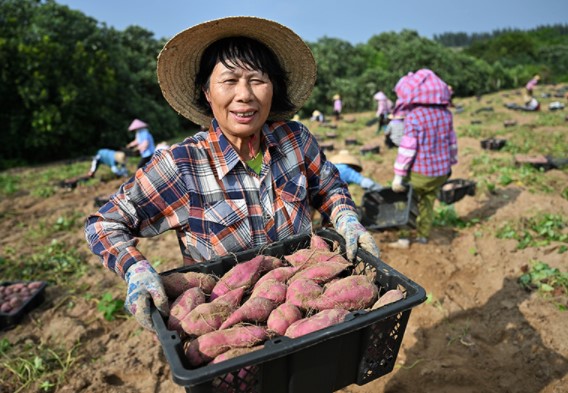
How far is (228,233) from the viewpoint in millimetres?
1704

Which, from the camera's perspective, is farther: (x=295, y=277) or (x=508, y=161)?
(x=508, y=161)

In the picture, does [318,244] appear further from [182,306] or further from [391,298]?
[182,306]

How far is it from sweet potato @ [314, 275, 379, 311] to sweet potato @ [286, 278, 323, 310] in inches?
1.0

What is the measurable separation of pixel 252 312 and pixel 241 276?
0.17 meters

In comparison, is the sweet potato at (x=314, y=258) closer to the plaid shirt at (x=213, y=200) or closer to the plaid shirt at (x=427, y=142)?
the plaid shirt at (x=213, y=200)

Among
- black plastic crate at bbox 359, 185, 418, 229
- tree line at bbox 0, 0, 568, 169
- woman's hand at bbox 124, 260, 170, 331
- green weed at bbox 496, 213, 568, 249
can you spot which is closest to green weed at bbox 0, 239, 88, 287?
black plastic crate at bbox 359, 185, 418, 229

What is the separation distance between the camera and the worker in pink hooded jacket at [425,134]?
162 inches

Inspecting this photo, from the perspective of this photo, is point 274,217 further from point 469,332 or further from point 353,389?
point 469,332

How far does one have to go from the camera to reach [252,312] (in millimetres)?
1362

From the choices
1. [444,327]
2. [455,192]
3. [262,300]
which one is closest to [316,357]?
[262,300]

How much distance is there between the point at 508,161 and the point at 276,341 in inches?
315

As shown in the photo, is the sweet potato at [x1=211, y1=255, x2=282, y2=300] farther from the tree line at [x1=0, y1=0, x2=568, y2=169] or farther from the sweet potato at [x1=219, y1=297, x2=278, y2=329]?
the tree line at [x1=0, y1=0, x2=568, y2=169]

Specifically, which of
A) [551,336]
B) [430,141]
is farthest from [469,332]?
[430,141]

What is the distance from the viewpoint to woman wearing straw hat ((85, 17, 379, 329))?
1.59m
